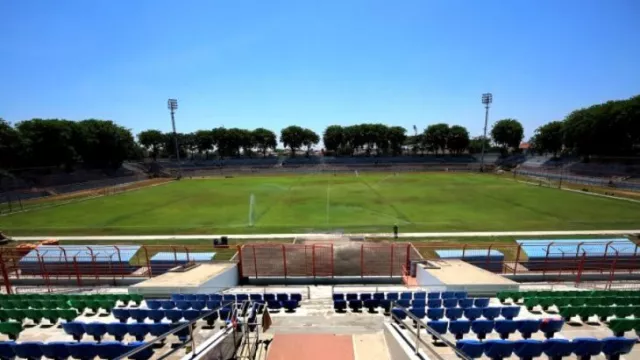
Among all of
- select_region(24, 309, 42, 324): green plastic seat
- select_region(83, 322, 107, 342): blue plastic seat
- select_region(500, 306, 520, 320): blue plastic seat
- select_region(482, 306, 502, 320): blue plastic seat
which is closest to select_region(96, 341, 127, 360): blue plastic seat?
select_region(83, 322, 107, 342): blue plastic seat

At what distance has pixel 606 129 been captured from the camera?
81.6m

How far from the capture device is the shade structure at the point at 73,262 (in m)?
19.4

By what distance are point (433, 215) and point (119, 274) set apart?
106 ft

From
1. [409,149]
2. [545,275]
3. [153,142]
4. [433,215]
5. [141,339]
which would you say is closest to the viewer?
[141,339]

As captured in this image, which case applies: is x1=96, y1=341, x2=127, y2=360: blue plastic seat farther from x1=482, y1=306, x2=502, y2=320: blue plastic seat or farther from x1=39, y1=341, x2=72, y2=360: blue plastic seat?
x1=482, y1=306, x2=502, y2=320: blue plastic seat

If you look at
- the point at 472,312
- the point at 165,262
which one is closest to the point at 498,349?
the point at 472,312

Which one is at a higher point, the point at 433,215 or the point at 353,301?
the point at 353,301

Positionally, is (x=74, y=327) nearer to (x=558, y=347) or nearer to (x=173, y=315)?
(x=173, y=315)

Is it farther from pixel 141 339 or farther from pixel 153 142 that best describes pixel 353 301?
pixel 153 142

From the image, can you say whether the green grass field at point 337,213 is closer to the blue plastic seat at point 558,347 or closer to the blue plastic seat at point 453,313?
the blue plastic seat at point 453,313

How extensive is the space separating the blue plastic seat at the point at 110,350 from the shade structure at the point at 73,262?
13668 mm

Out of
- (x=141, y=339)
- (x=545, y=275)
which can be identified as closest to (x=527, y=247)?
(x=545, y=275)

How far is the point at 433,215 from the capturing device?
36781mm

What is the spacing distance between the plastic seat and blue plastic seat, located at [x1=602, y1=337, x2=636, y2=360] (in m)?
7.24
